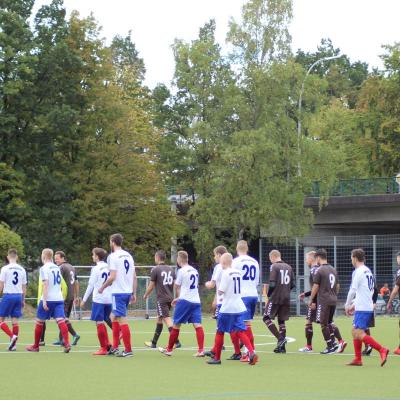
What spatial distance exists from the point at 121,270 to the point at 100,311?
134cm

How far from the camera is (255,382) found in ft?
49.4

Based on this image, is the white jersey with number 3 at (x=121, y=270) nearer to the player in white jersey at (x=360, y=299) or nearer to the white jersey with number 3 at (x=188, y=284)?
the white jersey with number 3 at (x=188, y=284)

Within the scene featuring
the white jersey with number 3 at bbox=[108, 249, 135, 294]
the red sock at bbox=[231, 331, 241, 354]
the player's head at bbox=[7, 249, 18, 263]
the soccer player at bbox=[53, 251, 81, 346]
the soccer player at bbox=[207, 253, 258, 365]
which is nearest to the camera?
the soccer player at bbox=[207, 253, 258, 365]

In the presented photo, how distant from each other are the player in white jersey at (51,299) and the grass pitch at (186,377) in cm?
50

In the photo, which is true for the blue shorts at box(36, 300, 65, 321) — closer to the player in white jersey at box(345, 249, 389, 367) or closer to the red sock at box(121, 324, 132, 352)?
the red sock at box(121, 324, 132, 352)

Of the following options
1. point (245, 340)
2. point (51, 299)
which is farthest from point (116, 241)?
point (245, 340)

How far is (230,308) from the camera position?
18.2m

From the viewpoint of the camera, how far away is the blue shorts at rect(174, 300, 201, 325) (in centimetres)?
1989

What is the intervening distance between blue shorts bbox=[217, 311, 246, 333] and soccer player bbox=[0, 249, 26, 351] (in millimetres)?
5438

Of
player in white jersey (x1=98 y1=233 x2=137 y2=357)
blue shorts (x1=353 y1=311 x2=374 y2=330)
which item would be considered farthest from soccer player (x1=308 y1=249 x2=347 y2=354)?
player in white jersey (x1=98 y1=233 x2=137 y2=357)

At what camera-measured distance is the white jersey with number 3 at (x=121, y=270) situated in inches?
774

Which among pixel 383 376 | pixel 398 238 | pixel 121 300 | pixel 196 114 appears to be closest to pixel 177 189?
pixel 196 114

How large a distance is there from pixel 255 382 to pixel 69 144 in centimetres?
4126

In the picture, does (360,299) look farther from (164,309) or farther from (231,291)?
(164,309)
